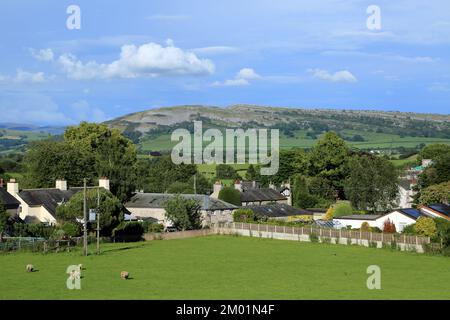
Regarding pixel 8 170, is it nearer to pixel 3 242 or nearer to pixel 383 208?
pixel 383 208

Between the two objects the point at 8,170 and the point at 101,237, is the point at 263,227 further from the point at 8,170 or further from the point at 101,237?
the point at 8,170

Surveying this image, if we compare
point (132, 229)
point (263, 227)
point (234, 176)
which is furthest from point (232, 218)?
point (234, 176)

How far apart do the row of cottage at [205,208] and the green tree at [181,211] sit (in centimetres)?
495

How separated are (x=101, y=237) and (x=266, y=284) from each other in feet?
89.1

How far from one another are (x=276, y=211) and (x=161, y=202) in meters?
13.4

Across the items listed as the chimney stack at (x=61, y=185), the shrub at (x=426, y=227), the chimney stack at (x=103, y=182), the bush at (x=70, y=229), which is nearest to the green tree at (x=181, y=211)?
the chimney stack at (x=103, y=182)

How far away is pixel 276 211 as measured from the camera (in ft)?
275

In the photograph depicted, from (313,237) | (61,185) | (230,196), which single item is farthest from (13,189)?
(230,196)

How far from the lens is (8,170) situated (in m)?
135

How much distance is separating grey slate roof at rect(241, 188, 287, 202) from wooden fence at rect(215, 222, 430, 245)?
75.1 ft

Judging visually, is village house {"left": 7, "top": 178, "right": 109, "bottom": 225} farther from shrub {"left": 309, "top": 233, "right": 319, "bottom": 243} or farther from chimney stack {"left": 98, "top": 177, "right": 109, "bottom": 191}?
shrub {"left": 309, "top": 233, "right": 319, "bottom": 243}
